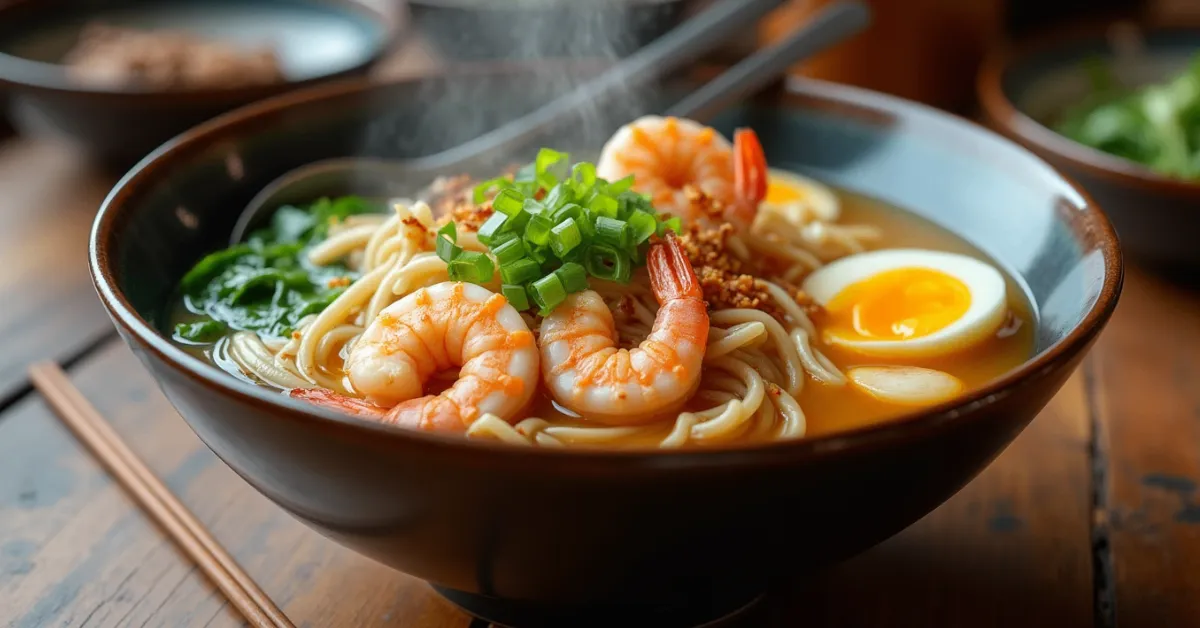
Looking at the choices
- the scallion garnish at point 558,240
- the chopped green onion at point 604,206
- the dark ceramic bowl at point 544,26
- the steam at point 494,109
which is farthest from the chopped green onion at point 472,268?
the dark ceramic bowl at point 544,26

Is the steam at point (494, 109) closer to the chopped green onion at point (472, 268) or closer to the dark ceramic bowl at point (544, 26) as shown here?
the dark ceramic bowl at point (544, 26)

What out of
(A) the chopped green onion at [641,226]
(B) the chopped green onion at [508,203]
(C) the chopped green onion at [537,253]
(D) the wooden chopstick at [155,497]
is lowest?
(D) the wooden chopstick at [155,497]

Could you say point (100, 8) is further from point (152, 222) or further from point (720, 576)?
point (720, 576)

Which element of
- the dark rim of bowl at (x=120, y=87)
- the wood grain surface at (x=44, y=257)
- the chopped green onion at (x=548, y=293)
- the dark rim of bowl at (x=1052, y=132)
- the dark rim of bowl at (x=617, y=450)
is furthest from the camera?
the dark rim of bowl at (x=120, y=87)

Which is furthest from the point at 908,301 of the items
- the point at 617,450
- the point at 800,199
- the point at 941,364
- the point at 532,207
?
the point at 617,450

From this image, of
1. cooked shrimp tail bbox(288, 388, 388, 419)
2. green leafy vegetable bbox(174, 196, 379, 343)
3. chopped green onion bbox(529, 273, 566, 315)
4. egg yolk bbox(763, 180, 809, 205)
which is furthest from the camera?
egg yolk bbox(763, 180, 809, 205)

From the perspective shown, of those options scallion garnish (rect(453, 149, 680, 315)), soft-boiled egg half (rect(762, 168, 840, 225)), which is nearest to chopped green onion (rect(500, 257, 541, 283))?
scallion garnish (rect(453, 149, 680, 315))

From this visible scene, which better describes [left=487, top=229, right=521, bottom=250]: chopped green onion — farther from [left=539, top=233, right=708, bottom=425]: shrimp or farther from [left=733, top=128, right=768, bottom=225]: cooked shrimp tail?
[left=733, top=128, right=768, bottom=225]: cooked shrimp tail
